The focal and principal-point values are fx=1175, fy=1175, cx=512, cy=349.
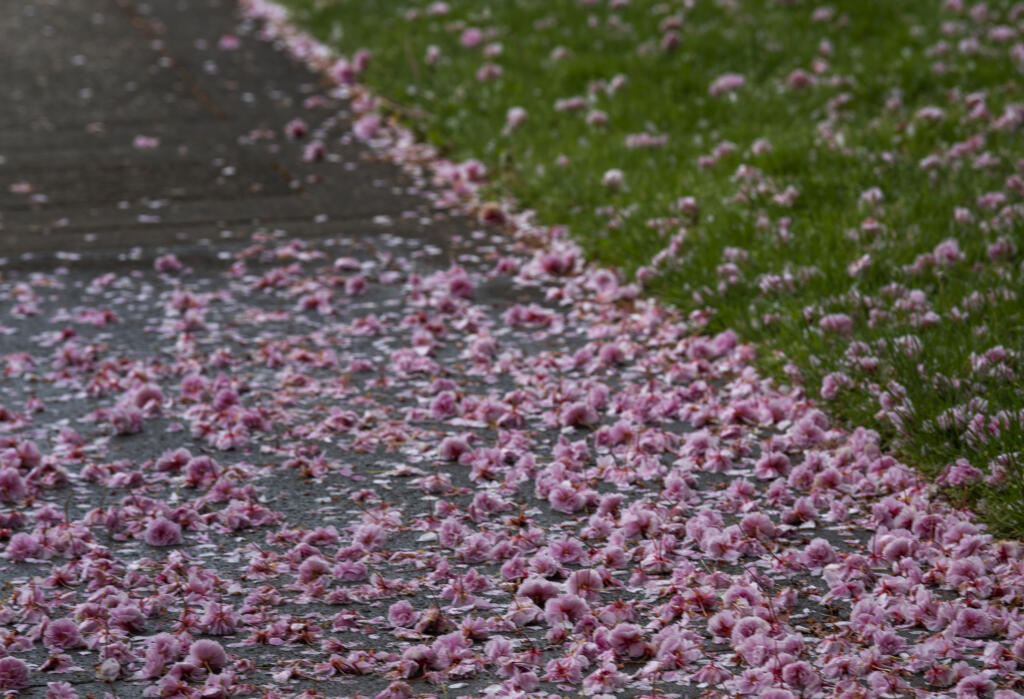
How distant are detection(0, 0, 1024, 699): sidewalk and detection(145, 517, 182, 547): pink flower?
0.01 m

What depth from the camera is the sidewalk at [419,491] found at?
2.88m

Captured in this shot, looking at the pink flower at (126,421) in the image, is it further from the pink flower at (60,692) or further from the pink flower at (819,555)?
the pink flower at (819,555)

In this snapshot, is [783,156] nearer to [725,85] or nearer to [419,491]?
[725,85]

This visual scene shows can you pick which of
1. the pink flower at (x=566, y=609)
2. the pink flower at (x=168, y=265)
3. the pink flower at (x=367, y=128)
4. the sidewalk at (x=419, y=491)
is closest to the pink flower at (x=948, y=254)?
the sidewalk at (x=419, y=491)

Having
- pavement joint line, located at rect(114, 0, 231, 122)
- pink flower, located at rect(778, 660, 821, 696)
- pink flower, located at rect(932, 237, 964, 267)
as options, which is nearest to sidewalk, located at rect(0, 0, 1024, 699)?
pink flower, located at rect(778, 660, 821, 696)

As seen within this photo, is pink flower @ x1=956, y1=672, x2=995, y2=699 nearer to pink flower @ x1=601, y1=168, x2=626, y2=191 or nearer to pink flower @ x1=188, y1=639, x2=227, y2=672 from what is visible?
pink flower @ x1=188, y1=639, x2=227, y2=672

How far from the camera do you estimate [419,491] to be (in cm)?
381

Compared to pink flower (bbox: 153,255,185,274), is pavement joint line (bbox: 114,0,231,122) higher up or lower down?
higher up

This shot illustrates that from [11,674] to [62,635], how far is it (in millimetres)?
180

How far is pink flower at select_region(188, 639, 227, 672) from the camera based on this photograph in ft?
9.39

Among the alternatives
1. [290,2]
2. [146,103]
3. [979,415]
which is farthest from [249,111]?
[979,415]

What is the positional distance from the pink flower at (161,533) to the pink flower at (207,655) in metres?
0.65

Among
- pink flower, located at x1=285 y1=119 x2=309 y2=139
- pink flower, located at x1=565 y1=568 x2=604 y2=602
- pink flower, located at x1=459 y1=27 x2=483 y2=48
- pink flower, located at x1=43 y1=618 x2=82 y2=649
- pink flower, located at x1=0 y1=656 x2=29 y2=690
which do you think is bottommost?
pink flower, located at x1=0 y1=656 x2=29 y2=690

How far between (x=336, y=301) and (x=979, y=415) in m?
2.94
